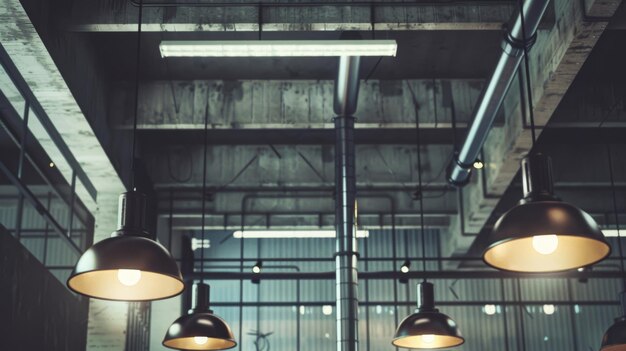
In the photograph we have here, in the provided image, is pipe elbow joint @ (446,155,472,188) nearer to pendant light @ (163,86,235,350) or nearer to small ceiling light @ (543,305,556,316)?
pendant light @ (163,86,235,350)

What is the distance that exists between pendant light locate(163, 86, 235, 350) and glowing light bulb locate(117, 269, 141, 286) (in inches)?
116

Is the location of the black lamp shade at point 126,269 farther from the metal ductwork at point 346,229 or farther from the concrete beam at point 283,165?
the concrete beam at point 283,165

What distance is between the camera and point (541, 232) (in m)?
3.04

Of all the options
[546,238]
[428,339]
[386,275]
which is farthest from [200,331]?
[386,275]

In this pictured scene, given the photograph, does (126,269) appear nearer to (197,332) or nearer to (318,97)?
(197,332)

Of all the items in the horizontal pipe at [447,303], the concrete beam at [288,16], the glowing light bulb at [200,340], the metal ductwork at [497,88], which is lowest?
the glowing light bulb at [200,340]

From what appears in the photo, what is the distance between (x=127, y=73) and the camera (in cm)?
885

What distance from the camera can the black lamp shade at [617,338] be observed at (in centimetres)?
712

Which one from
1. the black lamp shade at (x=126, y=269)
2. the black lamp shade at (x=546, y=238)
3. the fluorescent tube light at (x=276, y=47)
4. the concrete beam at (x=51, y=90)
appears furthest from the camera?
the fluorescent tube light at (x=276, y=47)

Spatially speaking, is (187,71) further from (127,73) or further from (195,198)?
(195,198)

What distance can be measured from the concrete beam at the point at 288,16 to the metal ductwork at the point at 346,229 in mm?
1657

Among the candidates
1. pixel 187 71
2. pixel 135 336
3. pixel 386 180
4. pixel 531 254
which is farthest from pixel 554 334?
pixel 531 254

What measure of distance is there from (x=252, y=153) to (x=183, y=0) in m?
4.21

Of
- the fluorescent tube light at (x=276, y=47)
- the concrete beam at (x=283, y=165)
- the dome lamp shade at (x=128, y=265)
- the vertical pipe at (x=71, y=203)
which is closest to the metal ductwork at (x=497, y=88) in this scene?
the fluorescent tube light at (x=276, y=47)
